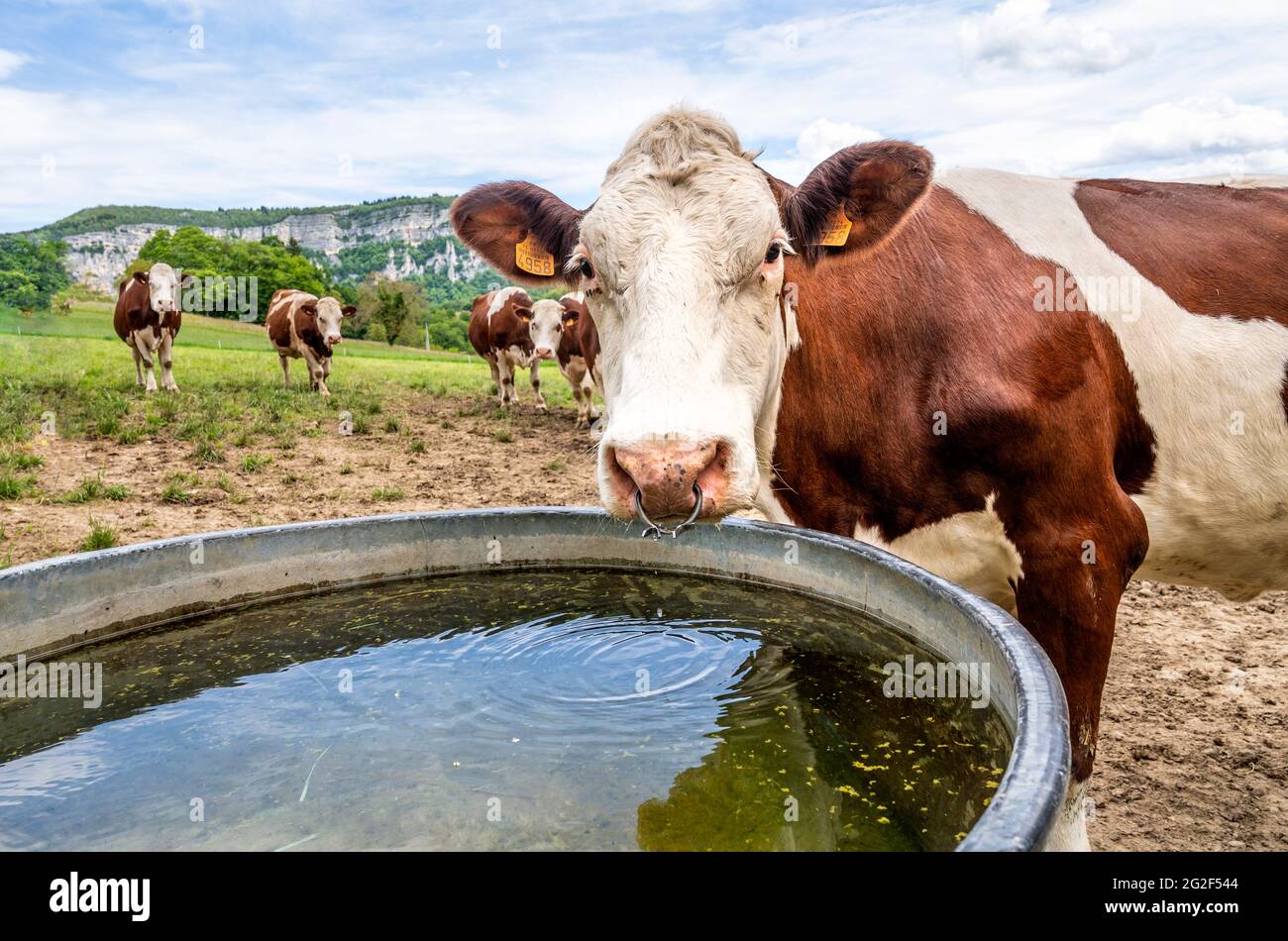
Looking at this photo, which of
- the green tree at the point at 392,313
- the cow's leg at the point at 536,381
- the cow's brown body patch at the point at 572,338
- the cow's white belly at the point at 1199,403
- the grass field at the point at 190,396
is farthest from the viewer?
the green tree at the point at 392,313

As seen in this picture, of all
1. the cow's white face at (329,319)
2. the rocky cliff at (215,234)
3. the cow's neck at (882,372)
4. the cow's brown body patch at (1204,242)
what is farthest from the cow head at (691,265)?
the rocky cliff at (215,234)

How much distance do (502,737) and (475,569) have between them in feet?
4.28

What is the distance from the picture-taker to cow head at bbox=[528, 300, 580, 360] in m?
15.7

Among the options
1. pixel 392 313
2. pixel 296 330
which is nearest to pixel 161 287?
pixel 296 330

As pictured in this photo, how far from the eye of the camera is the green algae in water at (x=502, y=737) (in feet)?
6.53

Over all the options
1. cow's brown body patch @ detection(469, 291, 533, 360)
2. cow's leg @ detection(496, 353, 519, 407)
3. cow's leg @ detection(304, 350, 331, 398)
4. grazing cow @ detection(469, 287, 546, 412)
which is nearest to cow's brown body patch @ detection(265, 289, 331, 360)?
cow's leg @ detection(304, 350, 331, 398)

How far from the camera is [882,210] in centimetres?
303

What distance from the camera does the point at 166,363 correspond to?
49.1ft

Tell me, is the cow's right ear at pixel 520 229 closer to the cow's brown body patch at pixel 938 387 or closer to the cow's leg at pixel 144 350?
the cow's brown body patch at pixel 938 387

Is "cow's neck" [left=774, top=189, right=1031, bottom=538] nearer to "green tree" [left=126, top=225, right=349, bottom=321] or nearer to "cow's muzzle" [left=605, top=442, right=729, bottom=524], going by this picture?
"cow's muzzle" [left=605, top=442, right=729, bottom=524]

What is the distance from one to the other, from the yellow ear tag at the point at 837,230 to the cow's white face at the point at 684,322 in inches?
14.1

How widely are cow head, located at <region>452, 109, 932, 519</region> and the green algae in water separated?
689 mm

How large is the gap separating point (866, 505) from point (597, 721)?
4.72ft

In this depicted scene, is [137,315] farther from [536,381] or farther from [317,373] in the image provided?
[536,381]
